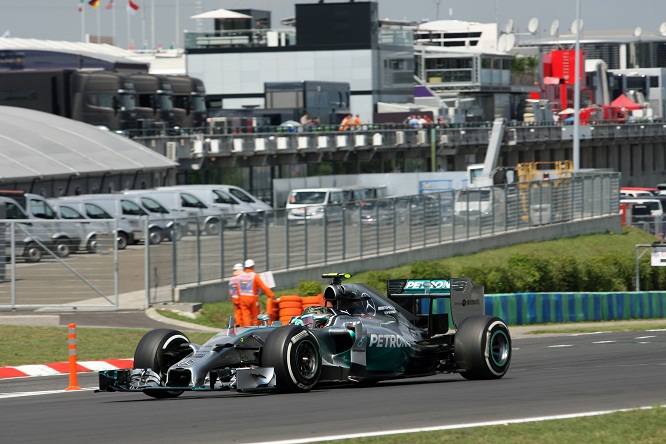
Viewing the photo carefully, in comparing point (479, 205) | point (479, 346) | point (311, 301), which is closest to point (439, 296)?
point (479, 346)

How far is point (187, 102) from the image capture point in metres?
61.7

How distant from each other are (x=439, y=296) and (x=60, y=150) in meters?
33.8

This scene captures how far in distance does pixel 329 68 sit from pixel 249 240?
7351cm

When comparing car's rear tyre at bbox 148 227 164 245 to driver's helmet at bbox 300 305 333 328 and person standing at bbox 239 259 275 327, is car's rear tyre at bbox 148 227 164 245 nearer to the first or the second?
person standing at bbox 239 259 275 327

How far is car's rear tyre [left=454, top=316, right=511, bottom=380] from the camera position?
585 inches

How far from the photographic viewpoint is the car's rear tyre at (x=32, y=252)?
26641 millimetres

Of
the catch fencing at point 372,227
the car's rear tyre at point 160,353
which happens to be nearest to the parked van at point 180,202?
the catch fencing at point 372,227

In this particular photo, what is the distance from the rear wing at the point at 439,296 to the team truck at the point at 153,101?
41.2 m

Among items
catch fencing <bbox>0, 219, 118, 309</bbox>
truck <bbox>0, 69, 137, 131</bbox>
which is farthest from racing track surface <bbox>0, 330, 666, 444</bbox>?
truck <bbox>0, 69, 137, 131</bbox>

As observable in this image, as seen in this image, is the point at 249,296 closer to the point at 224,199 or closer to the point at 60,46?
the point at 224,199

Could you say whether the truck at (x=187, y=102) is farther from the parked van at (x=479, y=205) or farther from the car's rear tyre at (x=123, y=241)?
the car's rear tyre at (x=123, y=241)

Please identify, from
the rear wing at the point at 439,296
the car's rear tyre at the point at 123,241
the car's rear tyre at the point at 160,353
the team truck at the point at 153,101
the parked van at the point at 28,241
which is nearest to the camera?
the car's rear tyre at the point at 160,353

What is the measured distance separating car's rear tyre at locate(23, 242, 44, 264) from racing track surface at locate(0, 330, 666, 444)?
1001cm

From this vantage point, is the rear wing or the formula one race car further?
the rear wing
